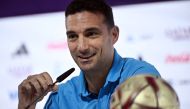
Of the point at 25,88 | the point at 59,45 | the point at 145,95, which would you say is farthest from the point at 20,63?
the point at 145,95

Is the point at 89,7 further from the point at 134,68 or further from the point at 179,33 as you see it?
the point at 179,33

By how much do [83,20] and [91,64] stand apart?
0.42ft

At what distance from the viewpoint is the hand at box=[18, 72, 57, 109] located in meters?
1.11

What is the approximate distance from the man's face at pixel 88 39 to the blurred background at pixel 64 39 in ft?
3.79

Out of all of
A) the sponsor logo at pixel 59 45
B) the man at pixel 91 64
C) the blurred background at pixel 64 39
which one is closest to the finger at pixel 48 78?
the man at pixel 91 64

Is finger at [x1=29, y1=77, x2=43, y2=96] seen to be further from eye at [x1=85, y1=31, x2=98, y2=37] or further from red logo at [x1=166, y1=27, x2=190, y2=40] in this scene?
red logo at [x1=166, y1=27, x2=190, y2=40]

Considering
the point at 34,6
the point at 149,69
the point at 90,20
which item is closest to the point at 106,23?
the point at 90,20

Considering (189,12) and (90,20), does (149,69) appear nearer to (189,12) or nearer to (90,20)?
(90,20)

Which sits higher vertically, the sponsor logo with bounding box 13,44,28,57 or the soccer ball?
the soccer ball

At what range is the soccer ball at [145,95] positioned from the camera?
0.53 metres

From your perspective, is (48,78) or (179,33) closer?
(48,78)

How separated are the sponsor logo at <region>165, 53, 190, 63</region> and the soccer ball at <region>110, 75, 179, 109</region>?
5.73 ft

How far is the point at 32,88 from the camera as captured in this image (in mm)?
1149

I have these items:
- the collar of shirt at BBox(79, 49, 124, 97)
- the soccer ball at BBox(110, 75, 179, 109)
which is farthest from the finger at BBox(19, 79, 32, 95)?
the soccer ball at BBox(110, 75, 179, 109)
